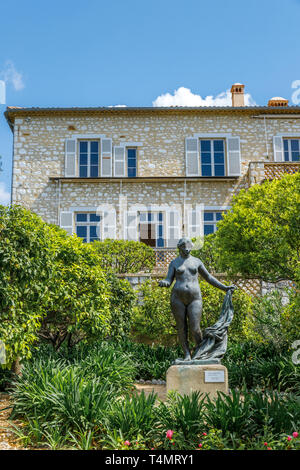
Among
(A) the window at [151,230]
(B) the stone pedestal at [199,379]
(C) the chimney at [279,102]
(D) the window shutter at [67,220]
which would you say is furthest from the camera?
(C) the chimney at [279,102]

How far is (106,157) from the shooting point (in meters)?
18.2

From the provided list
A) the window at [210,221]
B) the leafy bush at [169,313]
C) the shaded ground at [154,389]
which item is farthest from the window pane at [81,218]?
the shaded ground at [154,389]

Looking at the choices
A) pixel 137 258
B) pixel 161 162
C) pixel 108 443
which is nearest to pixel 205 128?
pixel 161 162

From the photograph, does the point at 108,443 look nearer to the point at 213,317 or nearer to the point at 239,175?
the point at 213,317

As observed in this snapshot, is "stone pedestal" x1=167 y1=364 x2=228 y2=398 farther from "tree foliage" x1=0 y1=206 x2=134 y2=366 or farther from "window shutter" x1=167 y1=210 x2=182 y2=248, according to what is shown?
"window shutter" x1=167 y1=210 x2=182 y2=248

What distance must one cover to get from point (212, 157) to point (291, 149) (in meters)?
3.24

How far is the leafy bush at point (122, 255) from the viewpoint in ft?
46.4

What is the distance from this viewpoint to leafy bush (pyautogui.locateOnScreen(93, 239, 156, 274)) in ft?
46.4

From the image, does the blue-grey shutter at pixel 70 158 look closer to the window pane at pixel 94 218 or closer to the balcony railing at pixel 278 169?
the window pane at pixel 94 218

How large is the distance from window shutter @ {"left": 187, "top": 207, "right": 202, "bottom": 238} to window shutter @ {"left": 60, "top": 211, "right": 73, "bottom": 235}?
458 centimetres

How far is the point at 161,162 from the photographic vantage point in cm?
1831

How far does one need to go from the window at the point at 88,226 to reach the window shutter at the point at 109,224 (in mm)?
246

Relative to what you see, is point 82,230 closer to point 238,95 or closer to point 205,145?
point 205,145
